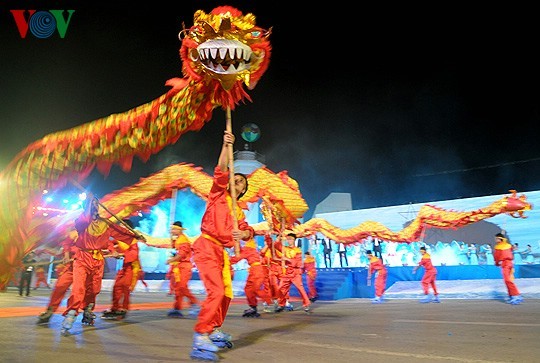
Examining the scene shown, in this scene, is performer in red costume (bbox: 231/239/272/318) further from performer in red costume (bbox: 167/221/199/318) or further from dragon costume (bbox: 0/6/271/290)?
dragon costume (bbox: 0/6/271/290)

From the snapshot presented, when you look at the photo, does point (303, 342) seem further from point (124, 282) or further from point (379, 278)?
point (379, 278)

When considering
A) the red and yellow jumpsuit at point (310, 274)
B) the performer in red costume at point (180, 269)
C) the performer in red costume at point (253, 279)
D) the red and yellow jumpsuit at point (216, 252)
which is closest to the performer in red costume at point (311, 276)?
the red and yellow jumpsuit at point (310, 274)

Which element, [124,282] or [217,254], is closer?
[217,254]

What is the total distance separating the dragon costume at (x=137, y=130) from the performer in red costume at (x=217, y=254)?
26.0 inches

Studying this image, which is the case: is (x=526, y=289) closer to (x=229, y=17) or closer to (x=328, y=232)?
(x=328, y=232)

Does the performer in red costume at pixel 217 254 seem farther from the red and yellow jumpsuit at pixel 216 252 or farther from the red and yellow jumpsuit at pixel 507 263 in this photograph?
the red and yellow jumpsuit at pixel 507 263

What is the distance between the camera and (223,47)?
3557 mm

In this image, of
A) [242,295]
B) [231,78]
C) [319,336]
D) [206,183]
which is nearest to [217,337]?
[319,336]

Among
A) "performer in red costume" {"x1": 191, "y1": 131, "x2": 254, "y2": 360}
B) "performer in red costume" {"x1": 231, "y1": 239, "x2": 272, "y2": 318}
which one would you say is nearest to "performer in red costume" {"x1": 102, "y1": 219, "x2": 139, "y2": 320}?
"performer in red costume" {"x1": 231, "y1": 239, "x2": 272, "y2": 318}

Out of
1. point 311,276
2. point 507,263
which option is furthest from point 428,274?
point 311,276

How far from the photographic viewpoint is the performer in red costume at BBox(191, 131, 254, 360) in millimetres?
3869

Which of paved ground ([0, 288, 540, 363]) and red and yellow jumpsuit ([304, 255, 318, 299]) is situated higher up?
red and yellow jumpsuit ([304, 255, 318, 299])

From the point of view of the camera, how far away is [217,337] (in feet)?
13.6

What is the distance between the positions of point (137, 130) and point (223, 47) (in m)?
1.00
